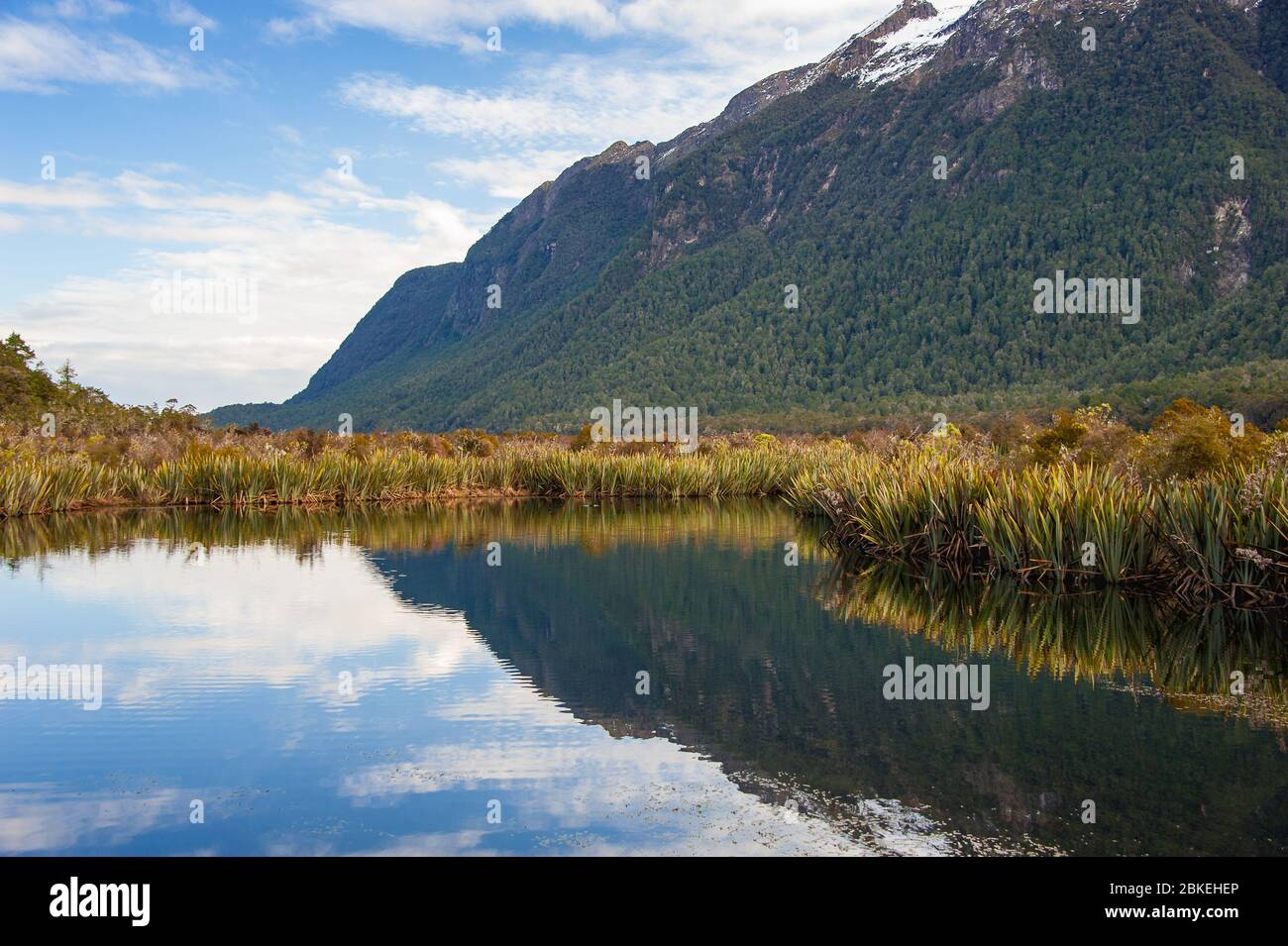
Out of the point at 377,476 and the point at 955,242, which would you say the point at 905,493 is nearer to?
the point at 377,476

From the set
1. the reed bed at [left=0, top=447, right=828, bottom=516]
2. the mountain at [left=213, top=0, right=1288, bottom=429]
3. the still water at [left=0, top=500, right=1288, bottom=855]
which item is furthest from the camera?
the mountain at [left=213, top=0, right=1288, bottom=429]

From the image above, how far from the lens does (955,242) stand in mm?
88250

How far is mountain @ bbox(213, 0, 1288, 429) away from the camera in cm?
7338

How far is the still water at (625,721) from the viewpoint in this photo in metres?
4.80

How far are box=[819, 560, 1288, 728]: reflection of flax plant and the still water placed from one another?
5cm

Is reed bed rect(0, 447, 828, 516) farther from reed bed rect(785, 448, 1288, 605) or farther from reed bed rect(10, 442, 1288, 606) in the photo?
reed bed rect(785, 448, 1288, 605)

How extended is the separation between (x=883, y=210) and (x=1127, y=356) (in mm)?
39063

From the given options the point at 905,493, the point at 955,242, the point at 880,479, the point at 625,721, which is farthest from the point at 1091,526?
the point at 955,242

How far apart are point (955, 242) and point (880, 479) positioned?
7857 centimetres

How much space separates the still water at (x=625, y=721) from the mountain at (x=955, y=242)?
4508 centimetres

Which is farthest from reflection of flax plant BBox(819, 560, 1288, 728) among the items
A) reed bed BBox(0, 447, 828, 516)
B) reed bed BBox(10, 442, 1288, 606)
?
reed bed BBox(0, 447, 828, 516)

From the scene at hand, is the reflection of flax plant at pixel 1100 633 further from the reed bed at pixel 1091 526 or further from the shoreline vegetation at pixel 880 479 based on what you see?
the shoreline vegetation at pixel 880 479

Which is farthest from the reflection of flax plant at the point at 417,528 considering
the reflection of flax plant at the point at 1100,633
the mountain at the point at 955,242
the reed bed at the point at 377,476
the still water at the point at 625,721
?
the mountain at the point at 955,242
